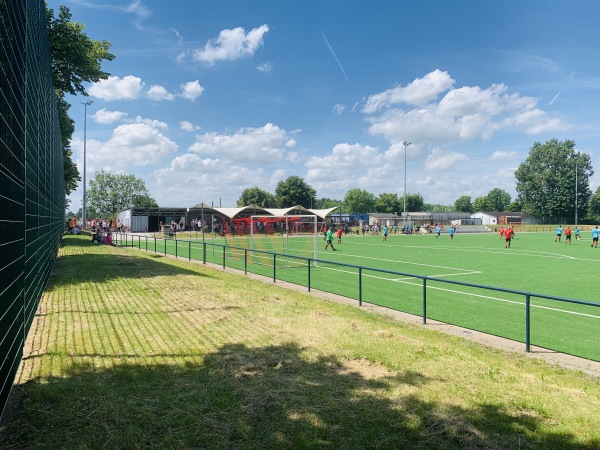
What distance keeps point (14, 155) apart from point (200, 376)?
3317 millimetres

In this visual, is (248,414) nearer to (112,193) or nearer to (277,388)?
(277,388)

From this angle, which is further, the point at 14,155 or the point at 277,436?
the point at 14,155

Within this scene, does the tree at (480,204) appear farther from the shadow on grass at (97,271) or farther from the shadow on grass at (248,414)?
the shadow on grass at (248,414)

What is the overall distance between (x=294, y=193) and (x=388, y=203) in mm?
43816

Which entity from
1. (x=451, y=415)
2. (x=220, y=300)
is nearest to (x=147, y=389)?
(x=451, y=415)

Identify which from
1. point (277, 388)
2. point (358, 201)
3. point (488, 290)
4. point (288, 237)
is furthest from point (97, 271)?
point (358, 201)

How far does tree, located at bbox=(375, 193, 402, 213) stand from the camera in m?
134

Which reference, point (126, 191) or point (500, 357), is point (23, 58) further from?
point (126, 191)

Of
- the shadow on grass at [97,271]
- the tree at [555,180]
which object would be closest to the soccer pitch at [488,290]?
the shadow on grass at [97,271]

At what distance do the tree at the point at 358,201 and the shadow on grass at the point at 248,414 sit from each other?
471 feet

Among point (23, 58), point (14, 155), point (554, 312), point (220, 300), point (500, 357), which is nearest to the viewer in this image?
point (14, 155)

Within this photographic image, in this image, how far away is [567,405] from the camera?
15.4ft

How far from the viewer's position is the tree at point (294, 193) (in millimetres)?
100938

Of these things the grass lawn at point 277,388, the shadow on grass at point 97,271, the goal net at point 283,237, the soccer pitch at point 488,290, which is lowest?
the soccer pitch at point 488,290
